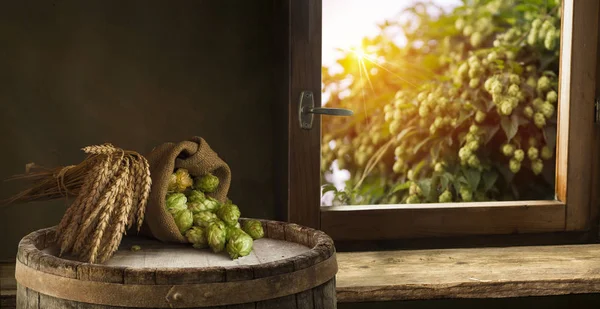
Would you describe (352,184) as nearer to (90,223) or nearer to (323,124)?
(323,124)

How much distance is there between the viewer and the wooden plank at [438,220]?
7.75ft

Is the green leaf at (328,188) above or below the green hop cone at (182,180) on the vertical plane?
below

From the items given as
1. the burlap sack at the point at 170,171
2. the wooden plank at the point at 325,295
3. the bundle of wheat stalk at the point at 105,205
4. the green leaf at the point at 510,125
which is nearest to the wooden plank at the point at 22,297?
the bundle of wheat stalk at the point at 105,205

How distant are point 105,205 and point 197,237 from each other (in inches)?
9.4

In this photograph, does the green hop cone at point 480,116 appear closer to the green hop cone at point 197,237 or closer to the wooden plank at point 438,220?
the wooden plank at point 438,220

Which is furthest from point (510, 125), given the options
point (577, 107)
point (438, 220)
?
point (438, 220)

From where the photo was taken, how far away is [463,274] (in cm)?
209

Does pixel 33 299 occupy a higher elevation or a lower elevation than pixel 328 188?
lower

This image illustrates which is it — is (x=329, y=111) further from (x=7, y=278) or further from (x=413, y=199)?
(x=7, y=278)

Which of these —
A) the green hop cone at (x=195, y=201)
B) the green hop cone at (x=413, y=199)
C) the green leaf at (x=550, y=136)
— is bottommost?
the green hop cone at (x=413, y=199)

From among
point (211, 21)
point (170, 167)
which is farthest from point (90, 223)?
point (211, 21)

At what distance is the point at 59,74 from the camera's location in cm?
218

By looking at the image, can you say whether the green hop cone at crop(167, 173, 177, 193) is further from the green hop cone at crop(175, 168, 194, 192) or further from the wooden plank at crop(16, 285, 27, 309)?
the wooden plank at crop(16, 285, 27, 309)

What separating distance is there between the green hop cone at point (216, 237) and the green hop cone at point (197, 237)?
0.04 meters
